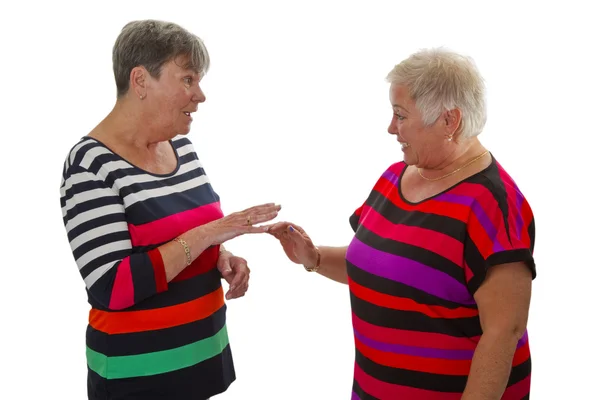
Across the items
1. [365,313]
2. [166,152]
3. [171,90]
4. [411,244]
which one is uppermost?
[171,90]

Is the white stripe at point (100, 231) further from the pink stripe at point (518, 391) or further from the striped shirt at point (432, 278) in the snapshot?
the pink stripe at point (518, 391)

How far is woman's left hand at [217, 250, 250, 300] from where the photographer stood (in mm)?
2297

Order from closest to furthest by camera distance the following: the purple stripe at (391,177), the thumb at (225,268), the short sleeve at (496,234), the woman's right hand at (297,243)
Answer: the short sleeve at (496,234)
the purple stripe at (391,177)
the thumb at (225,268)
the woman's right hand at (297,243)

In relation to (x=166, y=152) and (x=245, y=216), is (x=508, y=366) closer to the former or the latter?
(x=245, y=216)

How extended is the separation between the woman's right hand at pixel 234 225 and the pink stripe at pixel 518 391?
0.86m

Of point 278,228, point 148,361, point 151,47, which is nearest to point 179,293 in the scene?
point 148,361

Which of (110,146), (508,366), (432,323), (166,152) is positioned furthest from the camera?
(166,152)

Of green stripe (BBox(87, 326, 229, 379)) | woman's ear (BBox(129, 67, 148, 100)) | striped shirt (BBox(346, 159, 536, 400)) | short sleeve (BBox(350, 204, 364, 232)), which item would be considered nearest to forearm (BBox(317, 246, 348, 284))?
short sleeve (BBox(350, 204, 364, 232))

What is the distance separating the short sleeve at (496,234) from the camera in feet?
5.78

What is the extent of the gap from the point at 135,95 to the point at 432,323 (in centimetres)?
110

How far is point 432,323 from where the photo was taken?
1928 millimetres

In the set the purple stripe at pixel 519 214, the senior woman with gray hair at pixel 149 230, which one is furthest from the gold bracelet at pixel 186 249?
the purple stripe at pixel 519 214

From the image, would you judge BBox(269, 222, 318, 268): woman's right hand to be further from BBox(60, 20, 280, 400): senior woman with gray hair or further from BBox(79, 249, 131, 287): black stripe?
BBox(79, 249, 131, 287): black stripe

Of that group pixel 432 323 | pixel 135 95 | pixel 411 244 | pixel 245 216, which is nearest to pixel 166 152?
pixel 135 95
